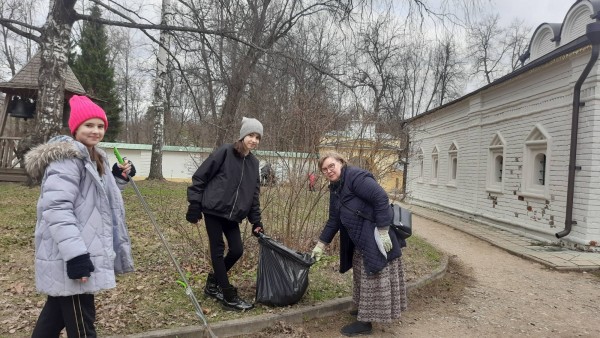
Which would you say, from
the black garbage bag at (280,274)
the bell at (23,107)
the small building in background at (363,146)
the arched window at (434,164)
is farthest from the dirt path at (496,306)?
the bell at (23,107)

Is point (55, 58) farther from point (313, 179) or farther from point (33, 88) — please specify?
point (313, 179)

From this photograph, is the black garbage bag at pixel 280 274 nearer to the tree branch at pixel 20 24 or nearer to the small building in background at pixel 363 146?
the small building in background at pixel 363 146

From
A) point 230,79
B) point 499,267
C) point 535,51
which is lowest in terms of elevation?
point 499,267

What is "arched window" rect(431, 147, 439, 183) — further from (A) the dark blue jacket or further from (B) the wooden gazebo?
(A) the dark blue jacket

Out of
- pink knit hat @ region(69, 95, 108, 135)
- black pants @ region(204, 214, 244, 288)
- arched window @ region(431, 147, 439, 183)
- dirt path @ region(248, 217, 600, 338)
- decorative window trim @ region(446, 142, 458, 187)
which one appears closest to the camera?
pink knit hat @ region(69, 95, 108, 135)

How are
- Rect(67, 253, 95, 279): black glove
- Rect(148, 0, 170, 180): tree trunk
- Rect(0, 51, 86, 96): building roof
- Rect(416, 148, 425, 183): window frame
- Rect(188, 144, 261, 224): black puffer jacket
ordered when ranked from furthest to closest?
Rect(416, 148, 425, 183): window frame
Rect(148, 0, 170, 180): tree trunk
Rect(0, 51, 86, 96): building roof
Rect(188, 144, 261, 224): black puffer jacket
Rect(67, 253, 95, 279): black glove

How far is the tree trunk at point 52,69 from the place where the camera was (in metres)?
9.49

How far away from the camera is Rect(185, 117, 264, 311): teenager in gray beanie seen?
12.4 feet

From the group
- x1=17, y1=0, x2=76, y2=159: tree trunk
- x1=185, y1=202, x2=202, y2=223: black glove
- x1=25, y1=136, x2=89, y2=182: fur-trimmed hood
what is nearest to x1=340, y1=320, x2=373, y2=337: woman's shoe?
x1=185, y1=202, x2=202, y2=223: black glove

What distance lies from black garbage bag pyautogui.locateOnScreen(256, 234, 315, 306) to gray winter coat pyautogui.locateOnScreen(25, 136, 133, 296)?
167cm

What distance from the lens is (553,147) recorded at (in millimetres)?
9422

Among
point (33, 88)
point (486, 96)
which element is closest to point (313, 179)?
point (486, 96)

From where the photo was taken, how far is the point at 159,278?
5035 millimetres

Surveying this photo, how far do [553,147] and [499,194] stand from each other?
2720 millimetres
